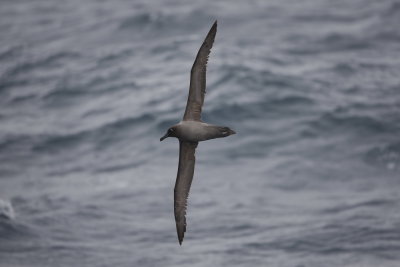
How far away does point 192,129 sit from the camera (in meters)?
16.9

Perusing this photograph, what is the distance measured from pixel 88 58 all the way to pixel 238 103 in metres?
8.97

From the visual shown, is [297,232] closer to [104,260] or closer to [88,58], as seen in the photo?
[104,260]

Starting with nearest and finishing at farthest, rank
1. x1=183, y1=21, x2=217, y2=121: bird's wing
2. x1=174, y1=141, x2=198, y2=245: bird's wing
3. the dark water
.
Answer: x1=183, y1=21, x2=217, y2=121: bird's wing, x1=174, y1=141, x2=198, y2=245: bird's wing, the dark water

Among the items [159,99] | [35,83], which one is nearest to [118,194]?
[159,99]

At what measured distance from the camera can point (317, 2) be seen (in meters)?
43.4

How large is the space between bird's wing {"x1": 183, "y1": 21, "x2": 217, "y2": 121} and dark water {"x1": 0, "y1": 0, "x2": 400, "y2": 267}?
9.62 meters

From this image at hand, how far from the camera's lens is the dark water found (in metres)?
27.1

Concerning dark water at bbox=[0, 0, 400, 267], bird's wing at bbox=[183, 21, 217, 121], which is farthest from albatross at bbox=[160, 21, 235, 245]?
dark water at bbox=[0, 0, 400, 267]

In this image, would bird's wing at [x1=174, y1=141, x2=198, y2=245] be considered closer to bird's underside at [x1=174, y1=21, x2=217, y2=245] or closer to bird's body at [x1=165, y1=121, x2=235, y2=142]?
bird's underside at [x1=174, y1=21, x2=217, y2=245]

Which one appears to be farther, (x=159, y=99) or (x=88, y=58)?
(x=88, y=58)

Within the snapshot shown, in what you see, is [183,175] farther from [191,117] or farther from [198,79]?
[198,79]

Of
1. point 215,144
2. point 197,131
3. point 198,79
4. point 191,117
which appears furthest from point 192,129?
point 215,144

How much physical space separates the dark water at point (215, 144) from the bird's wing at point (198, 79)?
379 inches

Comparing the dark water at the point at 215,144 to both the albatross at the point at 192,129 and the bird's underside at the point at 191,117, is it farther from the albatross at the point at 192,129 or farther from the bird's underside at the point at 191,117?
the albatross at the point at 192,129
